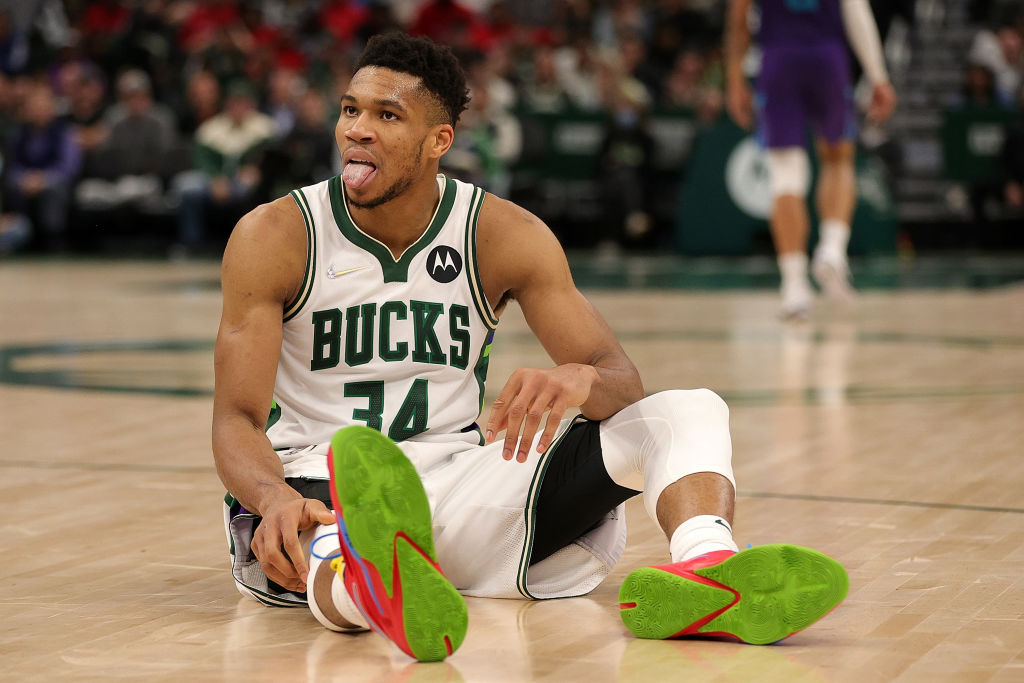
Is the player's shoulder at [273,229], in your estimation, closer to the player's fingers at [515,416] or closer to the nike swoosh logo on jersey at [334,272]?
the nike swoosh logo on jersey at [334,272]

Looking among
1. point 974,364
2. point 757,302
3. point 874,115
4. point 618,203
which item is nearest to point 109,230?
point 618,203

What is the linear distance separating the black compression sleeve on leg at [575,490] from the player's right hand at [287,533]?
1.50 ft

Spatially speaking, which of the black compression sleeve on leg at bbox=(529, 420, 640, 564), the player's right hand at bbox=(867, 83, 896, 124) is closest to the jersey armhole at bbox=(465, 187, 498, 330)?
the black compression sleeve on leg at bbox=(529, 420, 640, 564)

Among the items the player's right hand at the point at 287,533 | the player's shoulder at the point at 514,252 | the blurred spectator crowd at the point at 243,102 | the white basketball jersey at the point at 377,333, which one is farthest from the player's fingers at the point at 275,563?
the blurred spectator crowd at the point at 243,102

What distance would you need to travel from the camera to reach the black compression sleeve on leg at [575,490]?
9.34 feet

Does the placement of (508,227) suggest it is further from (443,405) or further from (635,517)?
(635,517)

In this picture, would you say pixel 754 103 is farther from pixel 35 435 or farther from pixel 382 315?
pixel 382 315

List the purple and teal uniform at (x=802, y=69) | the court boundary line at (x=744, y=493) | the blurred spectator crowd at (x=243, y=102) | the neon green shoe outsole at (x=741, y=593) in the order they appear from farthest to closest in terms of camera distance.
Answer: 1. the blurred spectator crowd at (x=243, y=102)
2. the purple and teal uniform at (x=802, y=69)
3. the court boundary line at (x=744, y=493)
4. the neon green shoe outsole at (x=741, y=593)

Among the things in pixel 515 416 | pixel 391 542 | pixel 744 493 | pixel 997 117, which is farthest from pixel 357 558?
pixel 997 117

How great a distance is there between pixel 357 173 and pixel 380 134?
0.08 meters

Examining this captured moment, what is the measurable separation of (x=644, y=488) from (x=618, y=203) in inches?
464

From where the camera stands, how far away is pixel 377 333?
2980mm

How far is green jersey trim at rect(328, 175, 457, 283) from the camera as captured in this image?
302cm

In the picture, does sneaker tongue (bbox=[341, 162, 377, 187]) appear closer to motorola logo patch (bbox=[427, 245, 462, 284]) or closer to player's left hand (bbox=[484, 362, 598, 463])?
motorola logo patch (bbox=[427, 245, 462, 284])
